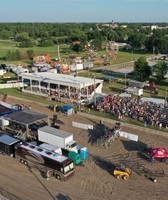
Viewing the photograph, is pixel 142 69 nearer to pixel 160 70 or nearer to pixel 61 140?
pixel 160 70

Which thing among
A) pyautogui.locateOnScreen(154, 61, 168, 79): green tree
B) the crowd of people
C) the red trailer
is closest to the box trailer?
the red trailer

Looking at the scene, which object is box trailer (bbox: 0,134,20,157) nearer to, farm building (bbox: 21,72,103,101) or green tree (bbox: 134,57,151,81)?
farm building (bbox: 21,72,103,101)

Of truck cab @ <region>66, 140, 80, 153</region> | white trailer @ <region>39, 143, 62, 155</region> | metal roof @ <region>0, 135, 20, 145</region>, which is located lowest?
truck cab @ <region>66, 140, 80, 153</region>

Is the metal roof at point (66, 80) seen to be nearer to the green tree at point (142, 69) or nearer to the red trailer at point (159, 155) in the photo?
the green tree at point (142, 69)

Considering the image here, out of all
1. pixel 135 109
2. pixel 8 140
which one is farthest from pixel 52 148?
pixel 135 109

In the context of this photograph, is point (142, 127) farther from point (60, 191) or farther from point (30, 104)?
point (30, 104)

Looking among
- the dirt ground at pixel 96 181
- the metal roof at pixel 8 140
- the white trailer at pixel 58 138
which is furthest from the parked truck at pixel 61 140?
the metal roof at pixel 8 140
